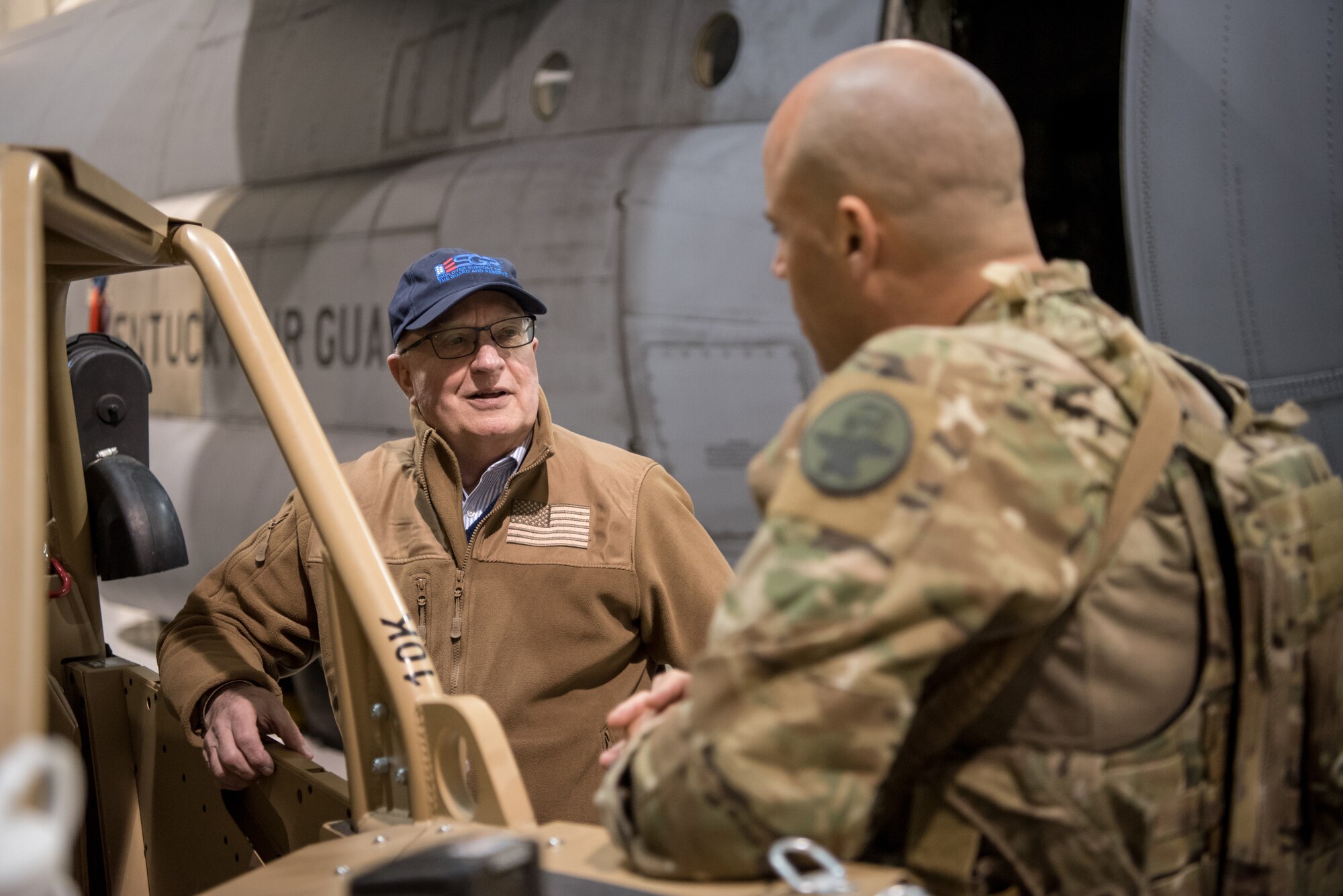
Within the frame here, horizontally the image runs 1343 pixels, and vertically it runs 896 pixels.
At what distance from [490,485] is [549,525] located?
0.17m

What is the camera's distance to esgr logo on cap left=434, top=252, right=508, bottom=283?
218cm

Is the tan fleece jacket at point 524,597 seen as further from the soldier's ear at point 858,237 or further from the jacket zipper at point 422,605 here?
the soldier's ear at point 858,237

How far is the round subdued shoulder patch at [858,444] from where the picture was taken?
103cm

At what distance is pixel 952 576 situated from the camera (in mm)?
984

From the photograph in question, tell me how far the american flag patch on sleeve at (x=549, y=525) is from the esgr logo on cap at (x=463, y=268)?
1.42 feet

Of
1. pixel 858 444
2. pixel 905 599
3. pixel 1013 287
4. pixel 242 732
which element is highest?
pixel 1013 287

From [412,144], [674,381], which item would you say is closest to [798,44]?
[674,381]

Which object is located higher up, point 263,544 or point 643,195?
point 643,195

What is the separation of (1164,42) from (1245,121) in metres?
0.29

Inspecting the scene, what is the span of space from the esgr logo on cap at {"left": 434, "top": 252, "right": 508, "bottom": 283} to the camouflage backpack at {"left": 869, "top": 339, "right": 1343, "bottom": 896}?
131 centimetres

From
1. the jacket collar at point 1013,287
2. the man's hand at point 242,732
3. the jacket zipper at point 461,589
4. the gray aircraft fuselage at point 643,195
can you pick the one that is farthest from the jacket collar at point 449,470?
the gray aircraft fuselage at point 643,195

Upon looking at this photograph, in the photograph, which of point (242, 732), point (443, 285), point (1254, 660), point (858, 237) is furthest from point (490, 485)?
point (1254, 660)

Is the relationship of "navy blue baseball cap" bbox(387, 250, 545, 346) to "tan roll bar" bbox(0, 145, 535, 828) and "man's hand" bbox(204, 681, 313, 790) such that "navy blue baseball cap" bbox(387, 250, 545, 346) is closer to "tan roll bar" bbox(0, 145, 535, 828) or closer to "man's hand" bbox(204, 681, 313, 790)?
"tan roll bar" bbox(0, 145, 535, 828)

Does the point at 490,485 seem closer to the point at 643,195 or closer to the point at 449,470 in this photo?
the point at 449,470
